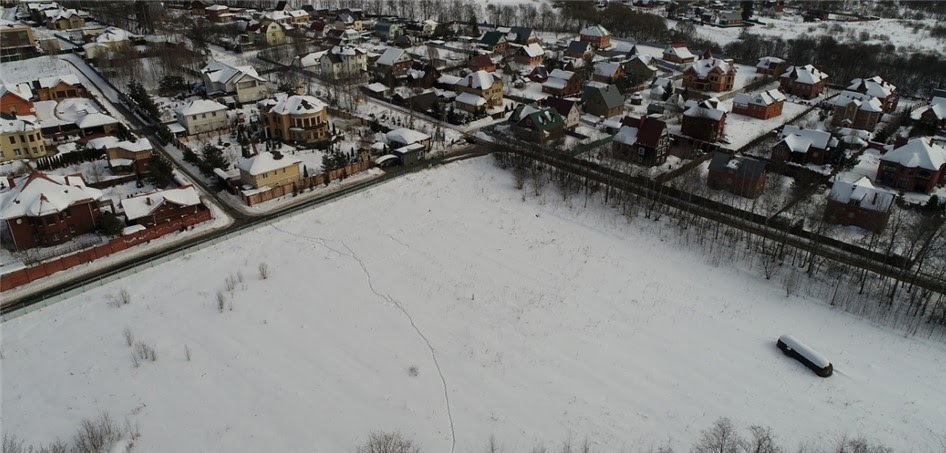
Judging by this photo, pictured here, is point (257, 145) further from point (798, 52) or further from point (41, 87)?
point (798, 52)

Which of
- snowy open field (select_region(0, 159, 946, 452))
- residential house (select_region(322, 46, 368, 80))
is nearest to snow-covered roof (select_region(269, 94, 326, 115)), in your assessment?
snowy open field (select_region(0, 159, 946, 452))

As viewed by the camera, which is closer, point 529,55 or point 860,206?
point 860,206

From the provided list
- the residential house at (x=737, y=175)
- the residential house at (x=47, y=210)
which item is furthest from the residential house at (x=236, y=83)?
the residential house at (x=737, y=175)

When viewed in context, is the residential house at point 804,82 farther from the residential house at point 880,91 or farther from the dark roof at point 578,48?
the dark roof at point 578,48

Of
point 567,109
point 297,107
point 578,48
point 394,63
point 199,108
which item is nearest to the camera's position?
point 297,107

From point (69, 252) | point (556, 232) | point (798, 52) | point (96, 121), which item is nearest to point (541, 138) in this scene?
point (556, 232)

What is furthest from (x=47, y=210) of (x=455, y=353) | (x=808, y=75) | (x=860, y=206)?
(x=808, y=75)

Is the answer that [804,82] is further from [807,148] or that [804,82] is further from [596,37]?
[596,37]
